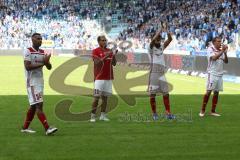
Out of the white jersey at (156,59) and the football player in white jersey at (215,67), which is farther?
the football player in white jersey at (215,67)

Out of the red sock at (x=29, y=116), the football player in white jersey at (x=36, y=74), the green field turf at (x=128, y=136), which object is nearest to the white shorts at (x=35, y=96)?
the football player in white jersey at (x=36, y=74)

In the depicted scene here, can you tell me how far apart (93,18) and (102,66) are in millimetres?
53524

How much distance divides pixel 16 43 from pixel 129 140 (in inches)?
2232

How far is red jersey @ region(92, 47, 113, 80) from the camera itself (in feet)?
43.8

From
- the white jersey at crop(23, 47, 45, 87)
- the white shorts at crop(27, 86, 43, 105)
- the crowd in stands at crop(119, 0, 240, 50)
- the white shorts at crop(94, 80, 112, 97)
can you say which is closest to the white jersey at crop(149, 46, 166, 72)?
the white shorts at crop(94, 80, 112, 97)

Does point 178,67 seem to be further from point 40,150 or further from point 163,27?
point 40,150

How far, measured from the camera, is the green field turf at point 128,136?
9438 millimetres

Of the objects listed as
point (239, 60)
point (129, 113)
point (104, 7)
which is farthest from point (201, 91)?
point (104, 7)

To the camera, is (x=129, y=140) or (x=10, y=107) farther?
(x=10, y=107)

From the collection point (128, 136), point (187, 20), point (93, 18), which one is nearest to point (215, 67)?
point (128, 136)

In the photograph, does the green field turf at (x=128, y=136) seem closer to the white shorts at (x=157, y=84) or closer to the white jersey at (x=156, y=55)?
the white shorts at (x=157, y=84)

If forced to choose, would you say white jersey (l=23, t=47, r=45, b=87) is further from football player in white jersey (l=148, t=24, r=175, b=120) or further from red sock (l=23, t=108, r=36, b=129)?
football player in white jersey (l=148, t=24, r=175, b=120)

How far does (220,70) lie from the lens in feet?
47.9

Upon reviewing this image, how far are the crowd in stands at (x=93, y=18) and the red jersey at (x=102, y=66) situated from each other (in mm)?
29023
